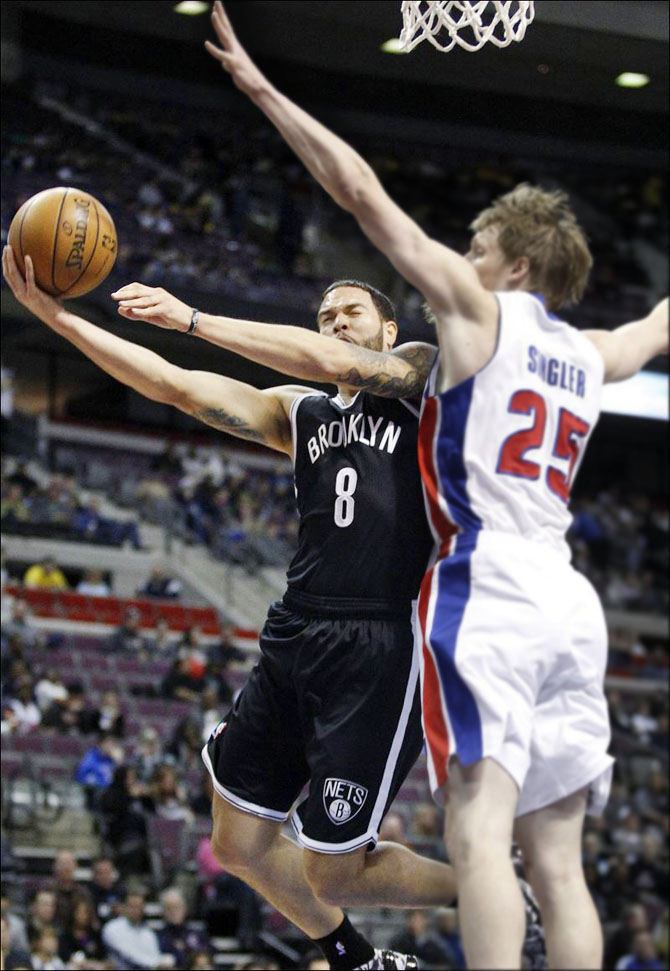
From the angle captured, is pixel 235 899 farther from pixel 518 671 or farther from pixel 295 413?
pixel 518 671

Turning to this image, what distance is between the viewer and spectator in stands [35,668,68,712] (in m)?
13.4

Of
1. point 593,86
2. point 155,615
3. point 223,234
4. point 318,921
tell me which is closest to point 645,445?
point 593,86

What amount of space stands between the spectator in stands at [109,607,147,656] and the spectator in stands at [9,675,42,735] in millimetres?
1805

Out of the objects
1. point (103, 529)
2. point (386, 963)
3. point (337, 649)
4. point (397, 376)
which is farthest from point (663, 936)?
point (397, 376)

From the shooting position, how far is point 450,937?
11930mm

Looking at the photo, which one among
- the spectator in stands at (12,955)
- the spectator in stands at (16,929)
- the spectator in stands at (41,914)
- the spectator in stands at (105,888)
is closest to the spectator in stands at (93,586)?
the spectator in stands at (105,888)

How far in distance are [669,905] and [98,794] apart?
19.4ft

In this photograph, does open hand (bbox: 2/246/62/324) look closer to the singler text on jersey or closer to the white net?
the singler text on jersey

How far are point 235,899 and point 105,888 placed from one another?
1209mm

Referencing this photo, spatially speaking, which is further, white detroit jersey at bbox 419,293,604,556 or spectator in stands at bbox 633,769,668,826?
spectator in stands at bbox 633,769,668,826

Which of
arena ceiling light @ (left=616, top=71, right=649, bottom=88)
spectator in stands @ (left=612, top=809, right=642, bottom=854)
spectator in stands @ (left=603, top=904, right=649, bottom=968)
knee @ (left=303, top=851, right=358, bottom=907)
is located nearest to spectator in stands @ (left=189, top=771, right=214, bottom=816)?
spectator in stands @ (left=603, top=904, right=649, bottom=968)

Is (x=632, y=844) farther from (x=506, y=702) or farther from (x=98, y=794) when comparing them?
(x=506, y=702)

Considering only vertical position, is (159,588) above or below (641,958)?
above

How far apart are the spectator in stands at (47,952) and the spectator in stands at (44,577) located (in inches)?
233
